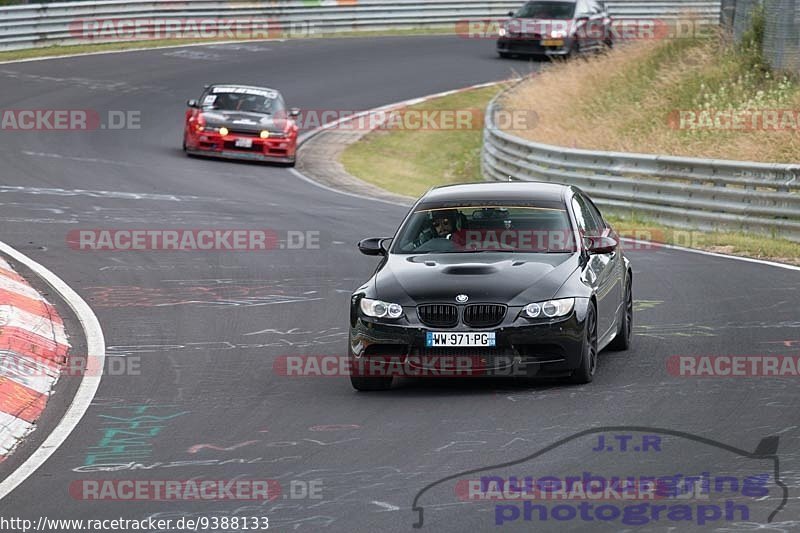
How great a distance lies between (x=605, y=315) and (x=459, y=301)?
62.9 inches

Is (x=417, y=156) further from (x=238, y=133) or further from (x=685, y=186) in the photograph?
(x=685, y=186)

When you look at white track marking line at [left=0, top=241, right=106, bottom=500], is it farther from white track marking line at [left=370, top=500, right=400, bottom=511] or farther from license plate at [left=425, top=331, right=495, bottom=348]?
license plate at [left=425, top=331, right=495, bottom=348]

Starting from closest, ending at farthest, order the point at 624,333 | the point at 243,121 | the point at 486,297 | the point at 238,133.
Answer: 1. the point at 486,297
2. the point at 624,333
3. the point at 238,133
4. the point at 243,121

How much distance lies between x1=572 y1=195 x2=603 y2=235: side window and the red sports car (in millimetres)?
15990

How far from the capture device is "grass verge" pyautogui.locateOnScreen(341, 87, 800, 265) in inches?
769

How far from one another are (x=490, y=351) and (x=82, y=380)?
3.17 m

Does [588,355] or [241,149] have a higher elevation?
[588,355]

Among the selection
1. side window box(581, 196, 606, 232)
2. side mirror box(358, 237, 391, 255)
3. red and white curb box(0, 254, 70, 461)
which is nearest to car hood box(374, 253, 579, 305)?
side mirror box(358, 237, 391, 255)

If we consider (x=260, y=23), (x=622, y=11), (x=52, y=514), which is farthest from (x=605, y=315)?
(x=622, y=11)

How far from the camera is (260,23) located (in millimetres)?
45125

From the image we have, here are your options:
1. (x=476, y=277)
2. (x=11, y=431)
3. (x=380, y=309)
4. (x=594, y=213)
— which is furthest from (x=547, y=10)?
(x=11, y=431)

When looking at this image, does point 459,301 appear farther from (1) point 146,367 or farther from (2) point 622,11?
(2) point 622,11

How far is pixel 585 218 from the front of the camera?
1208 cm

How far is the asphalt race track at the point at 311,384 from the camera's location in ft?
26.3
